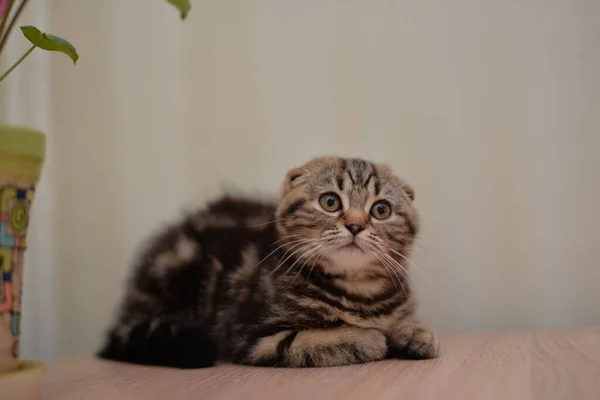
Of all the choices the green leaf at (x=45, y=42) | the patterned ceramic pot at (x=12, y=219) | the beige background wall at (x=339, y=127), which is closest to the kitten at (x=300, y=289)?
the beige background wall at (x=339, y=127)

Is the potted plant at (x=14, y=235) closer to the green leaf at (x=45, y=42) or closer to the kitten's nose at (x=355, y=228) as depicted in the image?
the green leaf at (x=45, y=42)

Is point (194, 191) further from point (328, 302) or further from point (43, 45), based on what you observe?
point (43, 45)

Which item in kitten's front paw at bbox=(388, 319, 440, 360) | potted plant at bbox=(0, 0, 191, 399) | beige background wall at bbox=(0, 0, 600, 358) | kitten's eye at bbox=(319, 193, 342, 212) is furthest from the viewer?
beige background wall at bbox=(0, 0, 600, 358)

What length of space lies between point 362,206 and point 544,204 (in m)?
0.57

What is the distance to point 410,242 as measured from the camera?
125 cm

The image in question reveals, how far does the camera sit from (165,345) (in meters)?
1.12

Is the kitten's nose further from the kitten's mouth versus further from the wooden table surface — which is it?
the wooden table surface

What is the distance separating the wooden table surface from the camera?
804 millimetres

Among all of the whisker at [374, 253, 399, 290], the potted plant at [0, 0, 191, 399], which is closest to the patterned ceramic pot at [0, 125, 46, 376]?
the potted plant at [0, 0, 191, 399]

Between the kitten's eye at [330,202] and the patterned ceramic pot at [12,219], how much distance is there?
0.59 metres

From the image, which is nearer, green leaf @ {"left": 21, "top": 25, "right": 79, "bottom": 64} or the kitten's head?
green leaf @ {"left": 21, "top": 25, "right": 79, "bottom": 64}

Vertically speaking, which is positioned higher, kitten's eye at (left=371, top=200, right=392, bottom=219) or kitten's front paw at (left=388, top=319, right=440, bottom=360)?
kitten's eye at (left=371, top=200, right=392, bottom=219)

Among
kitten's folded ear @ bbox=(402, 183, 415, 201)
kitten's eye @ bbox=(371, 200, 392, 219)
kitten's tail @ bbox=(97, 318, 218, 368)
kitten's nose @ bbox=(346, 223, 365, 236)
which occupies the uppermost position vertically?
kitten's folded ear @ bbox=(402, 183, 415, 201)

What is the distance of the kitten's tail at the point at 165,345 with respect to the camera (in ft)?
3.58
